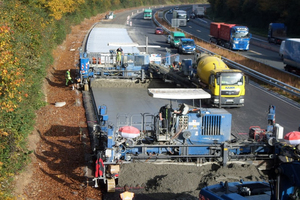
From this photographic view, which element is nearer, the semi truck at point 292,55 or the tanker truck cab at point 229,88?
the tanker truck cab at point 229,88

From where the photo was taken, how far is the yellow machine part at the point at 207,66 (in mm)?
26603

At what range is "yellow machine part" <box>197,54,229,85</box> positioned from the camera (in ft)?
87.3

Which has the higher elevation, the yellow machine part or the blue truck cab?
the yellow machine part

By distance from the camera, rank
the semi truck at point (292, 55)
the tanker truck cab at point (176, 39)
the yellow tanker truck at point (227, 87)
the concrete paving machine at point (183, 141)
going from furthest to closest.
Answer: the tanker truck cab at point (176, 39)
the semi truck at point (292, 55)
the yellow tanker truck at point (227, 87)
the concrete paving machine at point (183, 141)

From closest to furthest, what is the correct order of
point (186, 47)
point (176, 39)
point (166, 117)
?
point (166, 117) < point (186, 47) < point (176, 39)

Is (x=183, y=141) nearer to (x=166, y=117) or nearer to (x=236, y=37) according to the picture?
(x=166, y=117)

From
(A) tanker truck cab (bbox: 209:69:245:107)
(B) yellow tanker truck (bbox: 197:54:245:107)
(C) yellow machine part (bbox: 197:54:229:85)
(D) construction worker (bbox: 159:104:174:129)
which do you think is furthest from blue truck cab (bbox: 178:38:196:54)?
(D) construction worker (bbox: 159:104:174:129)

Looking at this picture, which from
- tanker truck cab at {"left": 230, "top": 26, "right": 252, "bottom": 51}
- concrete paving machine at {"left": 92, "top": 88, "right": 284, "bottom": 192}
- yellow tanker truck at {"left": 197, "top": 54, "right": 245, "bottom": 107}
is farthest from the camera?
tanker truck cab at {"left": 230, "top": 26, "right": 252, "bottom": 51}

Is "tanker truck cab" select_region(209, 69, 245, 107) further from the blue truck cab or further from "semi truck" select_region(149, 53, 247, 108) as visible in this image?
the blue truck cab

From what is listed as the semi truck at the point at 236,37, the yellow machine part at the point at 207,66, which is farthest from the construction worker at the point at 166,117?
the semi truck at the point at 236,37

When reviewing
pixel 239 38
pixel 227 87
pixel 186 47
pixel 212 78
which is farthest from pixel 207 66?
pixel 239 38

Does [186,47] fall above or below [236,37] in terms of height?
below

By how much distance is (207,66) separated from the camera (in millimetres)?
27188

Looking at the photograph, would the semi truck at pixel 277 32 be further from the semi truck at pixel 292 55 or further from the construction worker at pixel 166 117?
the construction worker at pixel 166 117
